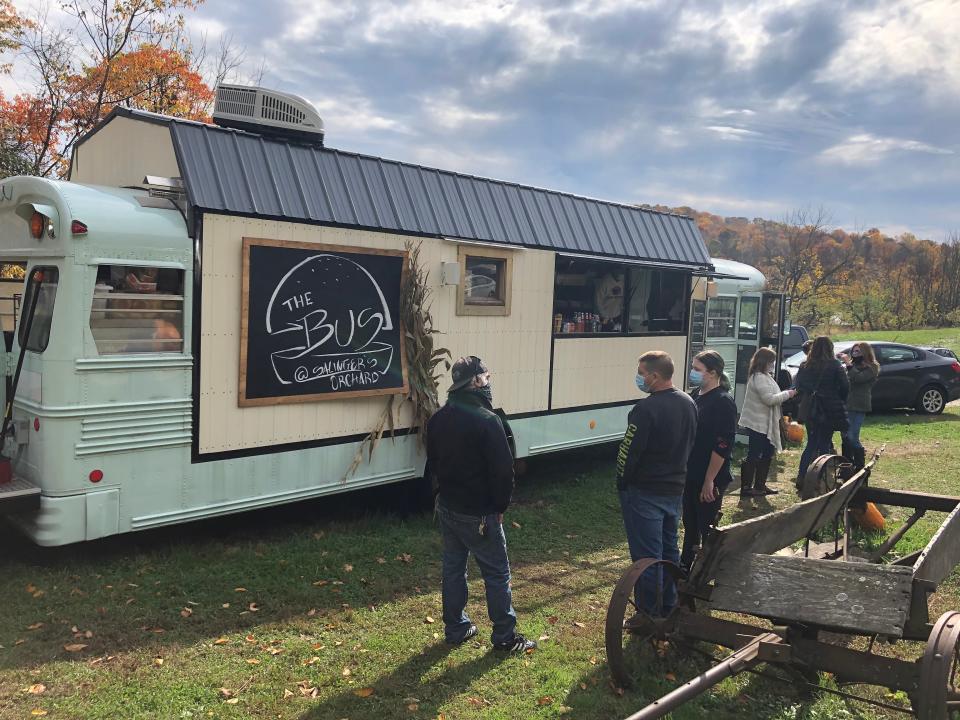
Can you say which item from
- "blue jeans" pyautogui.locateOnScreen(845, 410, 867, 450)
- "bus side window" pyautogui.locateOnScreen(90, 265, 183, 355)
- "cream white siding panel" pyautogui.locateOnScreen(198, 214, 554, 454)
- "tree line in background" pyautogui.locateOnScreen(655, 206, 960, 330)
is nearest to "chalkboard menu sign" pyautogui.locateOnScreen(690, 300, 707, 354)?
"blue jeans" pyautogui.locateOnScreen(845, 410, 867, 450)

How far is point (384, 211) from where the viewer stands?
657cm

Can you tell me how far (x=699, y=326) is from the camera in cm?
1037

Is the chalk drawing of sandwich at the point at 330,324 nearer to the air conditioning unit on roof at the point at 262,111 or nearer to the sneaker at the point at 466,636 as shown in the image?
the air conditioning unit on roof at the point at 262,111

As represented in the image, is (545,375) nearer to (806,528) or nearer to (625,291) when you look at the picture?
(625,291)

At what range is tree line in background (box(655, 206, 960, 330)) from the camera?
3947cm

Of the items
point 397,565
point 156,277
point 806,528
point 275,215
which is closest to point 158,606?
point 397,565

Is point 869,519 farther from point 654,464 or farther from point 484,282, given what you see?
point 484,282

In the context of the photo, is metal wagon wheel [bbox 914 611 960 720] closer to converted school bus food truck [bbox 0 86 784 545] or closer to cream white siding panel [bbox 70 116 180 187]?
converted school bus food truck [bbox 0 86 784 545]

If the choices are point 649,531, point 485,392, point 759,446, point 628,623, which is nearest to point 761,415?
point 759,446

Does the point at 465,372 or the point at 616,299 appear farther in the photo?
the point at 616,299

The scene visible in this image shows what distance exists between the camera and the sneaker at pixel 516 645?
4.48 m

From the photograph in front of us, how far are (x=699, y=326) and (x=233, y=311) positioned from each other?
6.77m

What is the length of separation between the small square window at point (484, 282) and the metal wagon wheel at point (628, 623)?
3638 mm

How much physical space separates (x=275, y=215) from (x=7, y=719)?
3635mm
